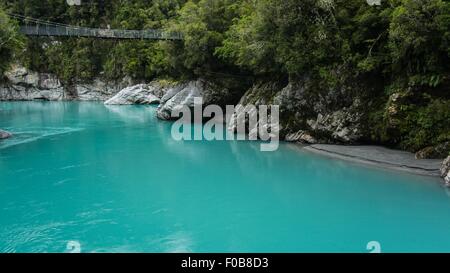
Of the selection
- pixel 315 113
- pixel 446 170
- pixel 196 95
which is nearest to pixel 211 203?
pixel 446 170

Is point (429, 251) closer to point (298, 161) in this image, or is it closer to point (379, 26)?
point (298, 161)

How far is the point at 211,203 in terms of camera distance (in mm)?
11461

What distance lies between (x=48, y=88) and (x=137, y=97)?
16037mm

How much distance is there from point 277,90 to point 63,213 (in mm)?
13331

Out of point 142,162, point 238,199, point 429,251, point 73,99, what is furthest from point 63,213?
point 73,99

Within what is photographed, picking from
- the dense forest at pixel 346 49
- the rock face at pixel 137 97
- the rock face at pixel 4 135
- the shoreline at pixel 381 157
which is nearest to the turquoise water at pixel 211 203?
the shoreline at pixel 381 157

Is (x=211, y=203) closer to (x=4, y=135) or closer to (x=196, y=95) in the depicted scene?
(x=4, y=135)

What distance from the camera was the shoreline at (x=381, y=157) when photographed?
13.3 meters

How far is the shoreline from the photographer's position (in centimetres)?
1334

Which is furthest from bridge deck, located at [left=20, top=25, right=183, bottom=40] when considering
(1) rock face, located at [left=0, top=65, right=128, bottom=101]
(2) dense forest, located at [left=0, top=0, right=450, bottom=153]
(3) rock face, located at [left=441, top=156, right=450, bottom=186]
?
(3) rock face, located at [left=441, top=156, right=450, bottom=186]

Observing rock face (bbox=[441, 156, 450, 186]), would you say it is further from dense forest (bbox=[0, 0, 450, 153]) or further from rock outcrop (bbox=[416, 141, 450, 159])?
dense forest (bbox=[0, 0, 450, 153])

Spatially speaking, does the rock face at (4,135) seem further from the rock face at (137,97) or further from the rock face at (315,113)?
the rock face at (137,97)

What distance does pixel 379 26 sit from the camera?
54.6 feet

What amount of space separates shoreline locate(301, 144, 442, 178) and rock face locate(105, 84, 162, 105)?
30.6 metres
